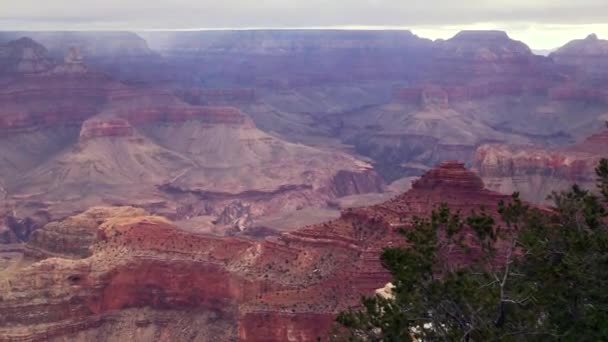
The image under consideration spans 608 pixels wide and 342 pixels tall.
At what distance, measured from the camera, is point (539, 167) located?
8938 centimetres

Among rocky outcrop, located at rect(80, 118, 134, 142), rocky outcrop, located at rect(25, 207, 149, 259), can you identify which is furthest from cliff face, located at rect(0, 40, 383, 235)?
rocky outcrop, located at rect(25, 207, 149, 259)

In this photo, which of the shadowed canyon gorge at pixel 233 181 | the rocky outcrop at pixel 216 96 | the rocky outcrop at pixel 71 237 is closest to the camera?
the shadowed canyon gorge at pixel 233 181

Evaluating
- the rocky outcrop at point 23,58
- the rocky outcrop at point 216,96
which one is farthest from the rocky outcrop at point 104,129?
the rocky outcrop at point 216,96

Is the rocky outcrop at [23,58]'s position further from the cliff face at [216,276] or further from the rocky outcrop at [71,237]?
the cliff face at [216,276]

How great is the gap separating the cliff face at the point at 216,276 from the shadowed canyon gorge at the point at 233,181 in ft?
0.34

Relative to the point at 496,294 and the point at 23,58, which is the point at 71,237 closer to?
the point at 496,294

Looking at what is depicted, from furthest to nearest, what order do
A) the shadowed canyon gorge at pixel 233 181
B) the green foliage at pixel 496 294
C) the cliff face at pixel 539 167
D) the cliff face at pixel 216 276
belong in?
the cliff face at pixel 539 167 → the shadowed canyon gorge at pixel 233 181 → the cliff face at pixel 216 276 → the green foliage at pixel 496 294

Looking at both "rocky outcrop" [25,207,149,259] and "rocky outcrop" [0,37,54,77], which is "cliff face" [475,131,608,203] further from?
"rocky outcrop" [0,37,54,77]

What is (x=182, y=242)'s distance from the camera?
51.2 metres

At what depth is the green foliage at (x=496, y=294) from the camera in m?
21.2

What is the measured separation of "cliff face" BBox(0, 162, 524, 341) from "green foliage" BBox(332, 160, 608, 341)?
19177mm

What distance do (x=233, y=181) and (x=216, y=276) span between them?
70.8 metres

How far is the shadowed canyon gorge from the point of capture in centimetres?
4681

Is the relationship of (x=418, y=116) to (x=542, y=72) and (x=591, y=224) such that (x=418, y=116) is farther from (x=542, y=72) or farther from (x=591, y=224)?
(x=591, y=224)
